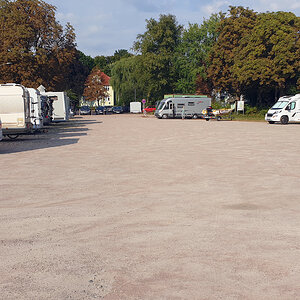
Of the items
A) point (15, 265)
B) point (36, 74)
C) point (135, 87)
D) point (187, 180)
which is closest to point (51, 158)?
point (187, 180)

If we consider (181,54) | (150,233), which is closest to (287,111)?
(150,233)

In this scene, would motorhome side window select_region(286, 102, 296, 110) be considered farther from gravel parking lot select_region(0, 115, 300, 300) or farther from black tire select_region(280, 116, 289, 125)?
gravel parking lot select_region(0, 115, 300, 300)

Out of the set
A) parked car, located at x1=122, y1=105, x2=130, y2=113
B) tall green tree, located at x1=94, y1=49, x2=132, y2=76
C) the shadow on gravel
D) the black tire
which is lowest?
parked car, located at x1=122, y1=105, x2=130, y2=113

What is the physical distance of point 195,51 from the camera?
226 feet

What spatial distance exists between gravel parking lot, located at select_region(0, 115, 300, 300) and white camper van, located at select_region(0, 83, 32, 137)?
10.0 metres

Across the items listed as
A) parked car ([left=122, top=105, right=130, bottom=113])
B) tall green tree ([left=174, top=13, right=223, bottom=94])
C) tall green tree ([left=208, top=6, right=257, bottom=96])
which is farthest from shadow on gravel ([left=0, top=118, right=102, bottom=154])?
parked car ([left=122, top=105, right=130, bottom=113])

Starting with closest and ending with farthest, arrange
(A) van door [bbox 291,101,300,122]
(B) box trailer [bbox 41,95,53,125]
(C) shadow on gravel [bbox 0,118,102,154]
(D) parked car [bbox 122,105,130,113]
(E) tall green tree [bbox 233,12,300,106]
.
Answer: (C) shadow on gravel [bbox 0,118,102,154], (B) box trailer [bbox 41,95,53,125], (A) van door [bbox 291,101,300,122], (E) tall green tree [bbox 233,12,300,106], (D) parked car [bbox 122,105,130,113]

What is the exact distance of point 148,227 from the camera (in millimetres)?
5699

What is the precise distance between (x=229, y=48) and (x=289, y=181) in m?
54.1

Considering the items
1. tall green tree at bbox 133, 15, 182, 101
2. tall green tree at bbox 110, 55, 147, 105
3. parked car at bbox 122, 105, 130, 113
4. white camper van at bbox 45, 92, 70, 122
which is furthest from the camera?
parked car at bbox 122, 105, 130, 113

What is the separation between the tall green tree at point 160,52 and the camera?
72.2 metres

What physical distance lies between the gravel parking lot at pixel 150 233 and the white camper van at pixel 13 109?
10042 mm

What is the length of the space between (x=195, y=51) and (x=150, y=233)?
217ft

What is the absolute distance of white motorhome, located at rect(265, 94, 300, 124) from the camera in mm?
35500
